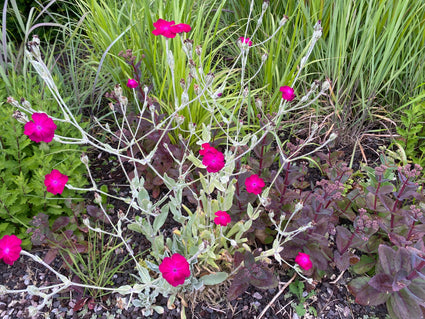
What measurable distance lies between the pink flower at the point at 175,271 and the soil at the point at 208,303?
43 centimetres

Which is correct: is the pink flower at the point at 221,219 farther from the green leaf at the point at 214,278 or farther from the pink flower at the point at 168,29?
the pink flower at the point at 168,29

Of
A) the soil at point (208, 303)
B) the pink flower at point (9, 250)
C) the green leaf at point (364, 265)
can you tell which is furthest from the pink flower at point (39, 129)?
the green leaf at point (364, 265)

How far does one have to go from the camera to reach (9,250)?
3.90 feet

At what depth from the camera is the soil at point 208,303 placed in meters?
1.59

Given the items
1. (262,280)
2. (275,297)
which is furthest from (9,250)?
(275,297)

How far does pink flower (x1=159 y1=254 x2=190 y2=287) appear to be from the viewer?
1.16 metres

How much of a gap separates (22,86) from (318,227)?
1.97 metres

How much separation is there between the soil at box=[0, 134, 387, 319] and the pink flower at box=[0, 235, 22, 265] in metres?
0.48

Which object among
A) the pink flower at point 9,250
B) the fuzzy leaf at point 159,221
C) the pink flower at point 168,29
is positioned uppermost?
the pink flower at point 168,29

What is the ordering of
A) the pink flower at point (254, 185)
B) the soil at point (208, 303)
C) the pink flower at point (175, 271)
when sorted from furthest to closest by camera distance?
1. the soil at point (208, 303)
2. the pink flower at point (254, 185)
3. the pink flower at point (175, 271)

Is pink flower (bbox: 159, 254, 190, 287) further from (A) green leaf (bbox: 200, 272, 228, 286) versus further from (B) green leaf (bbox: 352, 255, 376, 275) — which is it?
(B) green leaf (bbox: 352, 255, 376, 275)

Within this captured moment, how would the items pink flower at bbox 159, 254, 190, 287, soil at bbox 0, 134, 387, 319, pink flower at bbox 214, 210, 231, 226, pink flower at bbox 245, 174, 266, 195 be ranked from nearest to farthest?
pink flower at bbox 159, 254, 190, 287
pink flower at bbox 214, 210, 231, 226
pink flower at bbox 245, 174, 266, 195
soil at bbox 0, 134, 387, 319

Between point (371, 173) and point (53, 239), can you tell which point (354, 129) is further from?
point (53, 239)

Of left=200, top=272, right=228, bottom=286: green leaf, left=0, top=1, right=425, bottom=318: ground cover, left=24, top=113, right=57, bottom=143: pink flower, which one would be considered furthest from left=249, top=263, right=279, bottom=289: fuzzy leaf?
left=24, top=113, right=57, bottom=143: pink flower
